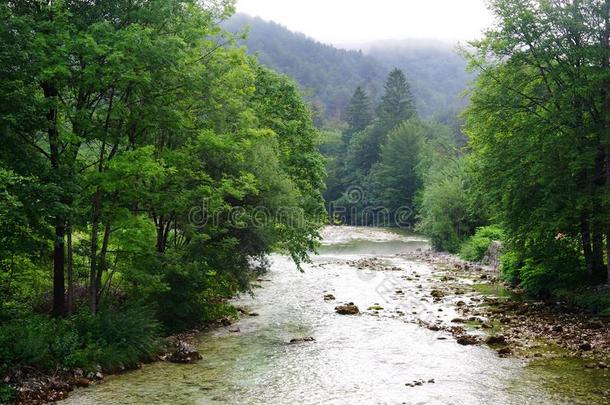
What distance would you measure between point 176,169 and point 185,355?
540 centimetres

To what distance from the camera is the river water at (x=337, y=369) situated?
11.5 meters

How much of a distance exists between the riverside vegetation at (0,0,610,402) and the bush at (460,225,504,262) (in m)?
9.17

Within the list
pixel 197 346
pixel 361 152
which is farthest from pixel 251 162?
pixel 361 152

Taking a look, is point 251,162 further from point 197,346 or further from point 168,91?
point 197,346

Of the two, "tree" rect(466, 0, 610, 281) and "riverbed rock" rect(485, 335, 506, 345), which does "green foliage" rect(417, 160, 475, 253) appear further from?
"riverbed rock" rect(485, 335, 506, 345)

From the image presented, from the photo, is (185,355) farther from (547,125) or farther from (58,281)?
(547,125)

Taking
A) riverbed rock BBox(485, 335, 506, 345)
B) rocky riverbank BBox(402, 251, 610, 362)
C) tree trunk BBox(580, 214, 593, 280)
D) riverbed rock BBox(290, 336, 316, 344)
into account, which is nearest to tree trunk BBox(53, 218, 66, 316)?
riverbed rock BBox(290, 336, 316, 344)

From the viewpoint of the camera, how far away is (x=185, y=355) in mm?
14523

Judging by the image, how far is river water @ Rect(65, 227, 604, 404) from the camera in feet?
37.7

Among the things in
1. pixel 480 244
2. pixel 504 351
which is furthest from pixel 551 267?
pixel 480 244

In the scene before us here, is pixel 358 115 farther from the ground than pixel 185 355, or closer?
farther from the ground

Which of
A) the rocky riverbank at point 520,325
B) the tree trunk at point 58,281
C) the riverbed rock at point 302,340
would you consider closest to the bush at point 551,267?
the rocky riverbank at point 520,325

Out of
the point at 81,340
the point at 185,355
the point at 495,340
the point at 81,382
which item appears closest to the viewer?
the point at 81,382

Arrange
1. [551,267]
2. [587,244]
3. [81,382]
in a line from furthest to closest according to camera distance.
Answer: [551,267] → [587,244] → [81,382]
